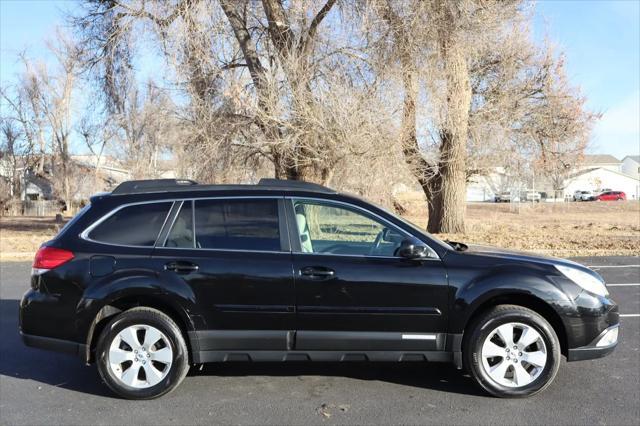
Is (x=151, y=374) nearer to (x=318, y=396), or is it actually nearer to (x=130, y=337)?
(x=130, y=337)

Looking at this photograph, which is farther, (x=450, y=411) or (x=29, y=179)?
(x=29, y=179)

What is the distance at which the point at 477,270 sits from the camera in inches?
170

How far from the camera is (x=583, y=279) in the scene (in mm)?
4434

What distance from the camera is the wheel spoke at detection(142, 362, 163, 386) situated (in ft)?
14.0

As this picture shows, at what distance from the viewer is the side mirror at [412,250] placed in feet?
14.0

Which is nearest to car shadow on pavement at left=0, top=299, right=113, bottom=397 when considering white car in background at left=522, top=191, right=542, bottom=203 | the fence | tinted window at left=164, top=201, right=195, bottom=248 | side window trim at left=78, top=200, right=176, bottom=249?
side window trim at left=78, top=200, right=176, bottom=249

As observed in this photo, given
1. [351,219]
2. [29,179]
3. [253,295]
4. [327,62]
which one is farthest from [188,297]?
[29,179]

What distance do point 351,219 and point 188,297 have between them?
1.55 m

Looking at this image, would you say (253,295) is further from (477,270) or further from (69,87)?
(69,87)

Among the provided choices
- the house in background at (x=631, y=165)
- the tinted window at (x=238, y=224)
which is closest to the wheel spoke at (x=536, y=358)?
the tinted window at (x=238, y=224)

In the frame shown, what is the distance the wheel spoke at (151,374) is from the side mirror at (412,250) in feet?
7.16

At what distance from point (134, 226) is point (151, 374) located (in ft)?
4.03

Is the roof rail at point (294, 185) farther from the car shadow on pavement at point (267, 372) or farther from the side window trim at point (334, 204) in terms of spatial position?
the car shadow on pavement at point (267, 372)

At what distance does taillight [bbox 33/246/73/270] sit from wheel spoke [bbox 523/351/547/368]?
3824 millimetres
